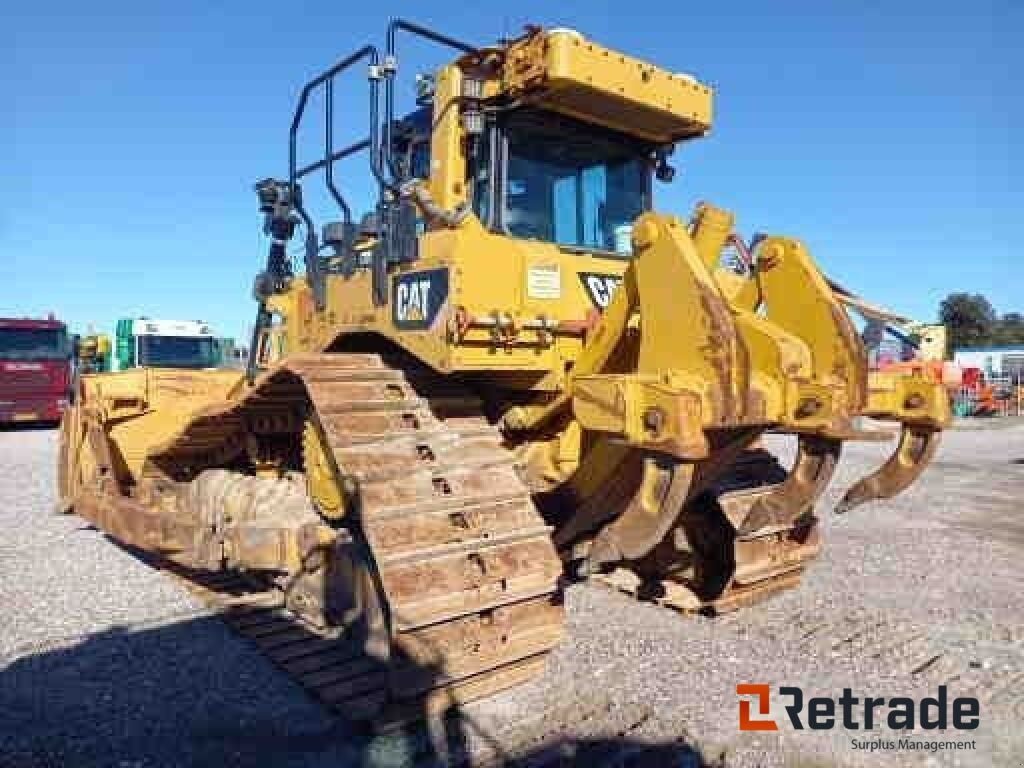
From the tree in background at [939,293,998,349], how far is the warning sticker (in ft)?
222

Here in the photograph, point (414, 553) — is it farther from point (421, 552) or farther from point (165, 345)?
point (165, 345)

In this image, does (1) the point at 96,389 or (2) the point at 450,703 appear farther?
(1) the point at 96,389

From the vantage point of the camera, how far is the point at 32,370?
18.9m

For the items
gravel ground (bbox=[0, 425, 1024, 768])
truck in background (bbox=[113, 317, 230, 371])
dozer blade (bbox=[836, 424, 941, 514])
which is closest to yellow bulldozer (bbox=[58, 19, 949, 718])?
→ dozer blade (bbox=[836, 424, 941, 514])

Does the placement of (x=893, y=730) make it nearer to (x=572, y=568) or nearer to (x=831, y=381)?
(x=831, y=381)

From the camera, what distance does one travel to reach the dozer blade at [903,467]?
3.98 meters

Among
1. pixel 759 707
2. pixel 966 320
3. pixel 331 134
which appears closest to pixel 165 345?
pixel 331 134

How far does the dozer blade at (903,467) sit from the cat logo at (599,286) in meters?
1.64

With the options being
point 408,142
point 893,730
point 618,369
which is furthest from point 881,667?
point 408,142

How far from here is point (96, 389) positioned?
22.7 ft

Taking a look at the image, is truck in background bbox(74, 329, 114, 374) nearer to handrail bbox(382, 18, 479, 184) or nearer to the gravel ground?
Result: the gravel ground

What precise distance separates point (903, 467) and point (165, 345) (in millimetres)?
18662

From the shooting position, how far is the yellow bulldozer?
3213mm

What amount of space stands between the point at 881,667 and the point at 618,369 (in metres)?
2.28
